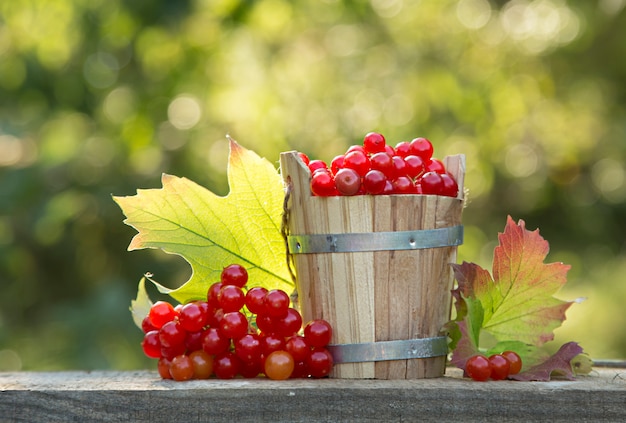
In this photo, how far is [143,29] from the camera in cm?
486

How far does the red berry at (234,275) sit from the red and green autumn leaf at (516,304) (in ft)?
1.25

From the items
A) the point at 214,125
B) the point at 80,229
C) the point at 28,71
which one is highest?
the point at 28,71

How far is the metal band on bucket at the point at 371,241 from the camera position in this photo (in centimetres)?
141

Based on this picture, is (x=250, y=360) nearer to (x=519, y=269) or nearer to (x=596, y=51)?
(x=519, y=269)

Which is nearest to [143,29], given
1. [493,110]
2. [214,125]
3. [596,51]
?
[214,125]

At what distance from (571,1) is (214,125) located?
2.92 meters

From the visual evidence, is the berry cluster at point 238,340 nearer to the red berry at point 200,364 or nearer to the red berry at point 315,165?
the red berry at point 200,364

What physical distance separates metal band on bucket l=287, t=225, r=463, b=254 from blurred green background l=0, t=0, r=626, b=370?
124 inches

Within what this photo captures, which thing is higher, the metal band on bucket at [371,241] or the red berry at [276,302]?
the metal band on bucket at [371,241]

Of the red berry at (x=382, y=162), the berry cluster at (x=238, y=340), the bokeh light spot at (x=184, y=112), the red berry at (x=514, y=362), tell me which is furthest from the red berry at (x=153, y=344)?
the bokeh light spot at (x=184, y=112)

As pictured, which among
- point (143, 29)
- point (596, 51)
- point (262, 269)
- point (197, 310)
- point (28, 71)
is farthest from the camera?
point (596, 51)

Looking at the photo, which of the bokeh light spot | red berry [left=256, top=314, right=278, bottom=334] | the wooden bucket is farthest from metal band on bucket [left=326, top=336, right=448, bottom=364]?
the bokeh light spot

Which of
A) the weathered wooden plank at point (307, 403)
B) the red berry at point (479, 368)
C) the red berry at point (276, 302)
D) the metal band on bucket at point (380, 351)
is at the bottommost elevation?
the weathered wooden plank at point (307, 403)

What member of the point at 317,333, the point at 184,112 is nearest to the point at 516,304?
the point at 317,333
